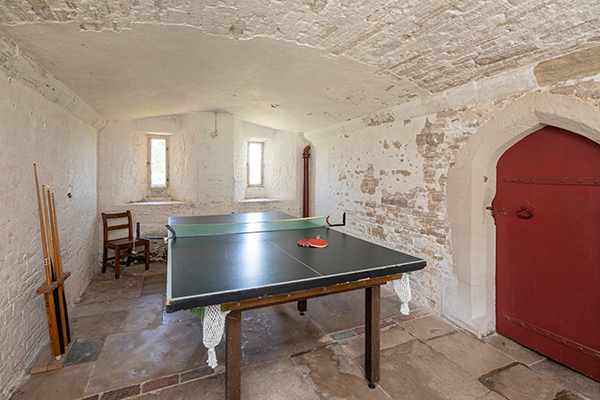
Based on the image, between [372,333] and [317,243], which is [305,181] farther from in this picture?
[372,333]

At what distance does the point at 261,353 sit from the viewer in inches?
106

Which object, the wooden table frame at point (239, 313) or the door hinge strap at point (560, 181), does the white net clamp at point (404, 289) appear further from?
the door hinge strap at point (560, 181)

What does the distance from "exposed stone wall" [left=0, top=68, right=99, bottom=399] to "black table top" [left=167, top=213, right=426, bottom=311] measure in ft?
3.86

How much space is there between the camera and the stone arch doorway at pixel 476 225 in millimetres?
2875

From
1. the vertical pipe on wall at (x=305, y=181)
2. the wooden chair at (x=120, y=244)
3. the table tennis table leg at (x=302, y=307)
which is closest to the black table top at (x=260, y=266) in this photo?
the table tennis table leg at (x=302, y=307)

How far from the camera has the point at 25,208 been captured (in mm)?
2547

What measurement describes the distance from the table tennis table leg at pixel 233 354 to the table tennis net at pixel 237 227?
1503 mm

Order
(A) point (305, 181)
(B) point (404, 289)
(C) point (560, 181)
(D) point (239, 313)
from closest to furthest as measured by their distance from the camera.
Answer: (D) point (239, 313) → (B) point (404, 289) → (C) point (560, 181) → (A) point (305, 181)

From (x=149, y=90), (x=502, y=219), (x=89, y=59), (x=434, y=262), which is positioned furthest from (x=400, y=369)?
(x=149, y=90)

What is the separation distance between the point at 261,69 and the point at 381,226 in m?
2.68

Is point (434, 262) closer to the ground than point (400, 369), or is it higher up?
higher up

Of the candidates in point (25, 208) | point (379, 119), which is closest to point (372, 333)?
point (379, 119)

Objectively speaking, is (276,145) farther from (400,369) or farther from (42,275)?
(400,369)

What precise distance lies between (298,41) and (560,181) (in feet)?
8.44
